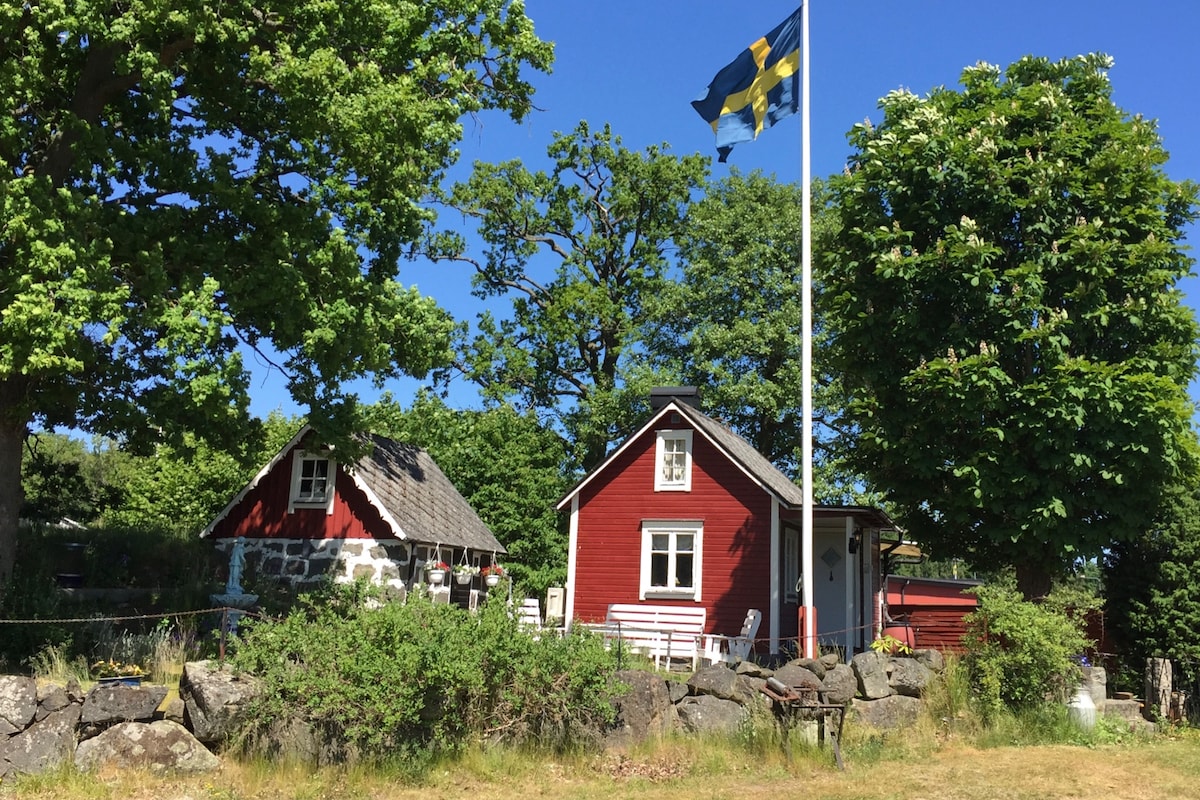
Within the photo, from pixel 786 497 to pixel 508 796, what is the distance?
13.3m

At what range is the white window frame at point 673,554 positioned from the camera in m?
23.0

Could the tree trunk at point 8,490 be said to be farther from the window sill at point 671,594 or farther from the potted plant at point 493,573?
the window sill at point 671,594

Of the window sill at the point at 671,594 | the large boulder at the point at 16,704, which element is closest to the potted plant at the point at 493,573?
the window sill at the point at 671,594

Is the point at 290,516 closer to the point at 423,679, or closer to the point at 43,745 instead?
the point at 43,745

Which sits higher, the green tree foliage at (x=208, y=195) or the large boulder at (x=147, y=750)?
the green tree foliage at (x=208, y=195)

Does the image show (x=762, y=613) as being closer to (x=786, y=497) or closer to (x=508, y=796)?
(x=786, y=497)

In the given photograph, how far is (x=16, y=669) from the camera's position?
12312 millimetres

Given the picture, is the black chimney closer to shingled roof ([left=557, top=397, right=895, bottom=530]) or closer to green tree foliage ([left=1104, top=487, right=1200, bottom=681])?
shingled roof ([left=557, top=397, right=895, bottom=530])

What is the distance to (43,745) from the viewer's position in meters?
10.2

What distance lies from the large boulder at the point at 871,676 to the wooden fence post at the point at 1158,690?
17.0ft

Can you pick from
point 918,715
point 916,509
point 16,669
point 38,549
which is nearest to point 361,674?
point 16,669

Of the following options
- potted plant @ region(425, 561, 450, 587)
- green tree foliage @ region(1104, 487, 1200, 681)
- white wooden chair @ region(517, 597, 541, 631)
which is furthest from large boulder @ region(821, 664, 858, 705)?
potted plant @ region(425, 561, 450, 587)

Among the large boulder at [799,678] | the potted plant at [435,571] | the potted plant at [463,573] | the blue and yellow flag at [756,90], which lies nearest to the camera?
the large boulder at [799,678]

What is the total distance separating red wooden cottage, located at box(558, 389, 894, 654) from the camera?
73.4 ft
